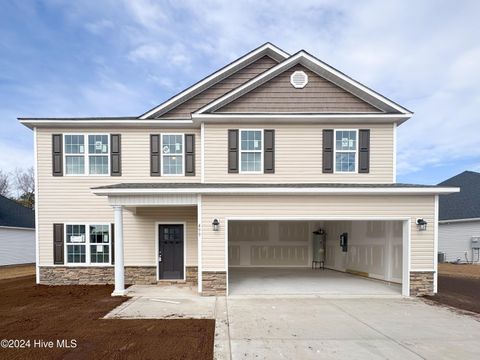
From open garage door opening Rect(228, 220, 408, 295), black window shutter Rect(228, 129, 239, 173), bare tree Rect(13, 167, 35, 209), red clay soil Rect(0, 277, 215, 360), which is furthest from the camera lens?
bare tree Rect(13, 167, 35, 209)

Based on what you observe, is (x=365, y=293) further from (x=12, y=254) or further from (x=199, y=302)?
(x=12, y=254)

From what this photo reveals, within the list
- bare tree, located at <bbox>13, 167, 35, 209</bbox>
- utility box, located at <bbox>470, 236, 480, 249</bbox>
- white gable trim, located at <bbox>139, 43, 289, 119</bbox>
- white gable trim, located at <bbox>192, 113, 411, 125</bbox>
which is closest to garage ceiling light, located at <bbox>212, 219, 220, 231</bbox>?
white gable trim, located at <bbox>192, 113, 411, 125</bbox>

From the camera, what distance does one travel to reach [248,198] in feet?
29.4

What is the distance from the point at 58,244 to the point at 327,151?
1058 centimetres

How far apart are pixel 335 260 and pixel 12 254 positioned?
1922cm

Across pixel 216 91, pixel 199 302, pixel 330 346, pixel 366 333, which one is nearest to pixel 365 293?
pixel 366 333

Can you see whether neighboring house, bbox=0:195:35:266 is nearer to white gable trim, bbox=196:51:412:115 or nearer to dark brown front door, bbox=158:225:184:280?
dark brown front door, bbox=158:225:184:280

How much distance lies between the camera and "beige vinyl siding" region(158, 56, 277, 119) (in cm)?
1171

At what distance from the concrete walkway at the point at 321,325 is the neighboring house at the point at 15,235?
45.7 ft

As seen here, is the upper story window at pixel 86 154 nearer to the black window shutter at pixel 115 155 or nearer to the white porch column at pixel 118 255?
the black window shutter at pixel 115 155

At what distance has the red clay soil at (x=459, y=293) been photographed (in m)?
8.25

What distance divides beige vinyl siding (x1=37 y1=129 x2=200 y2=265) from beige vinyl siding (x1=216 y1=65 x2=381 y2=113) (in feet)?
10.6

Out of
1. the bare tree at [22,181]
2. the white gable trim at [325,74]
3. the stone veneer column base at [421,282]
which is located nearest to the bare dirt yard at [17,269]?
the white gable trim at [325,74]

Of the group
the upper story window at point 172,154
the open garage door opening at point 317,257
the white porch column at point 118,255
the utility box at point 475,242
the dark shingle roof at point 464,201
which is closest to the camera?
the white porch column at point 118,255
